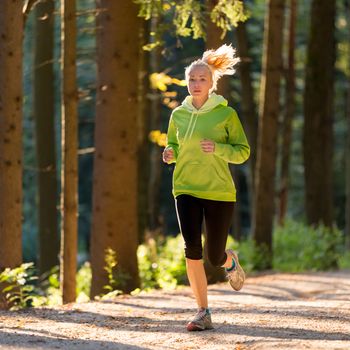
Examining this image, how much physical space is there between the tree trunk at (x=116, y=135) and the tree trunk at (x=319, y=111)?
10.1 metres

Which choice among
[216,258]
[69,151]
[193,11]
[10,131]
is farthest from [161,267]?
[216,258]

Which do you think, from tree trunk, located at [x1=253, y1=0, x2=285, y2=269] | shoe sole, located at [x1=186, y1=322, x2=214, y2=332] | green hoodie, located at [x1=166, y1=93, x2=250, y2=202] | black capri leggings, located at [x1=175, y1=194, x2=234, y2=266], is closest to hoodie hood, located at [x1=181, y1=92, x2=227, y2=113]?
green hoodie, located at [x1=166, y1=93, x2=250, y2=202]

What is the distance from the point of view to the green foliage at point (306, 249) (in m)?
20.7

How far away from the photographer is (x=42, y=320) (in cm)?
998

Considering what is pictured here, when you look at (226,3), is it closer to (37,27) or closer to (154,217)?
(37,27)

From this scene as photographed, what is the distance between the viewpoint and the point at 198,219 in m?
8.72

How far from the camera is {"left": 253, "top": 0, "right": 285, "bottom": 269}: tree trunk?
1864cm

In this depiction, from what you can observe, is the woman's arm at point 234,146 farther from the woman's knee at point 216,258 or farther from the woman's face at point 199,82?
the woman's knee at point 216,258

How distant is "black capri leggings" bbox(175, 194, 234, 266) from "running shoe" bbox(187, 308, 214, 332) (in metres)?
0.48

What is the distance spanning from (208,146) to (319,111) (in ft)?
52.1

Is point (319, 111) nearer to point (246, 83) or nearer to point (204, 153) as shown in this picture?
point (246, 83)

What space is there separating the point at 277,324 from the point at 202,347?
4.55 feet

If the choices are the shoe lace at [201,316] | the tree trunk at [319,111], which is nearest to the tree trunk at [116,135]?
the shoe lace at [201,316]

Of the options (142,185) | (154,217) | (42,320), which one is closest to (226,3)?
(42,320)
